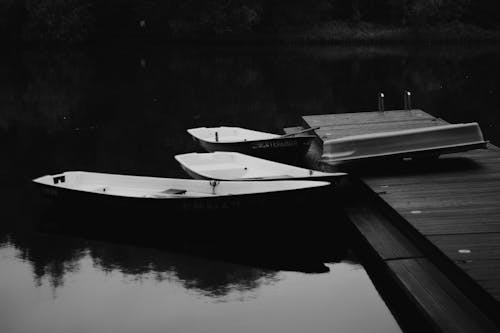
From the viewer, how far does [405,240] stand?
894 cm

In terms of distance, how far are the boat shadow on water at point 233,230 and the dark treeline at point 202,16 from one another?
3984 centimetres

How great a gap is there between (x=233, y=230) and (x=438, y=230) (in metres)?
3.27

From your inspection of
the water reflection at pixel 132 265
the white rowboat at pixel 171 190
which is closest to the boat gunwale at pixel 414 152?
the white rowboat at pixel 171 190

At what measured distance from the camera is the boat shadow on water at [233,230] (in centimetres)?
961

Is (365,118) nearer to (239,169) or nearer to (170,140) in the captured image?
(239,169)

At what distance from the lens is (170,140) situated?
60.1ft

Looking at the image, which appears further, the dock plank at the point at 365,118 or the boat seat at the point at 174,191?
the dock plank at the point at 365,118

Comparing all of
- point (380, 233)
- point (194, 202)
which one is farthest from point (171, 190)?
point (380, 233)

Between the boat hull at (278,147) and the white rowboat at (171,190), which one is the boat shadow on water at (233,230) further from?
the boat hull at (278,147)

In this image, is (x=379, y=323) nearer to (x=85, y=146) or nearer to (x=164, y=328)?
(x=164, y=328)

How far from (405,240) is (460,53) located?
33.6 meters

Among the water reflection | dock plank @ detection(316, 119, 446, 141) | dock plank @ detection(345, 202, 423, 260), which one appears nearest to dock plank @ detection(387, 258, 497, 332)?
dock plank @ detection(345, 202, 423, 260)

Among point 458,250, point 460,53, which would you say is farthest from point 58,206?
point 460,53

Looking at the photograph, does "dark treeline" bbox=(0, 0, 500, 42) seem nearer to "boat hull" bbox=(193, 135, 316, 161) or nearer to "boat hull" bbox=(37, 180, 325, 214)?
"boat hull" bbox=(193, 135, 316, 161)
